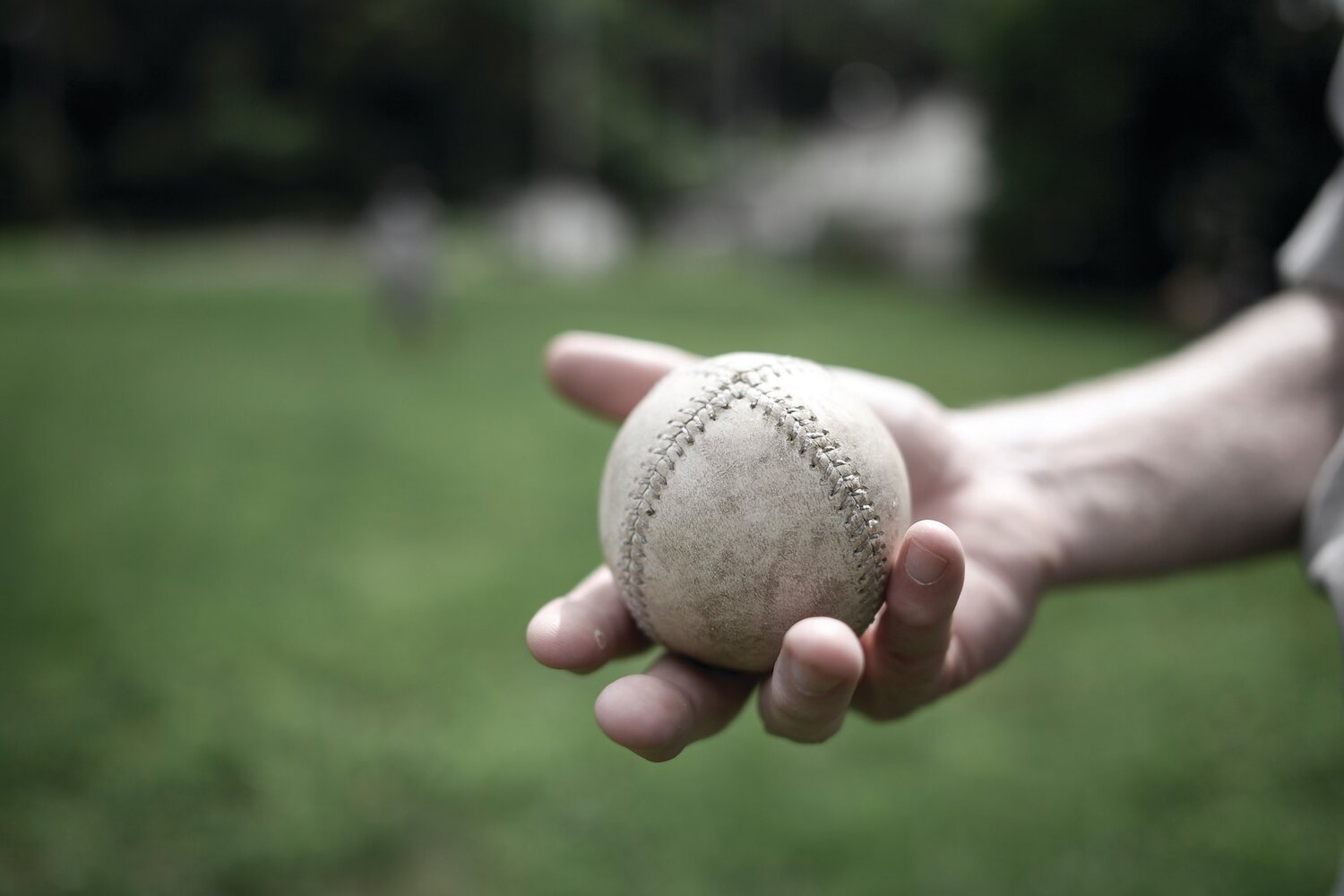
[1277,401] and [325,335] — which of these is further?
[325,335]

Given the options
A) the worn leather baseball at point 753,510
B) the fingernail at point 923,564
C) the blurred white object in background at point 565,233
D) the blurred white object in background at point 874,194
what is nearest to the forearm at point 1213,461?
the worn leather baseball at point 753,510

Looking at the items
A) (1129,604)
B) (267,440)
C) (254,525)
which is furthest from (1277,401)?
(267,440)

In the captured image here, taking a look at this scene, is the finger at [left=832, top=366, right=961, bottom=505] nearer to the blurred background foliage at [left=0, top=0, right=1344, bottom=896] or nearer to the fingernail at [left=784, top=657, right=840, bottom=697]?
the fingernail at [left=784, top=657, right=840, bottom=697]

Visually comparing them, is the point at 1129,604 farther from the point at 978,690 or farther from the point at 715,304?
the point at 715,304

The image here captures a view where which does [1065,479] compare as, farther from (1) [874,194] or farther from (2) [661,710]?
(1) [874,194]

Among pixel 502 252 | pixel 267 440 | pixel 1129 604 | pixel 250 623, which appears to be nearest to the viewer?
pixel 250 623

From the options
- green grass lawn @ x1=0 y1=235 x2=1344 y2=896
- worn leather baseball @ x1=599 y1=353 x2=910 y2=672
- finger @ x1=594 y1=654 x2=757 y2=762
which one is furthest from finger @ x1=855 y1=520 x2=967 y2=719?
green grass lawn @ x1=0 y1=235 x2=1344 y2=896
